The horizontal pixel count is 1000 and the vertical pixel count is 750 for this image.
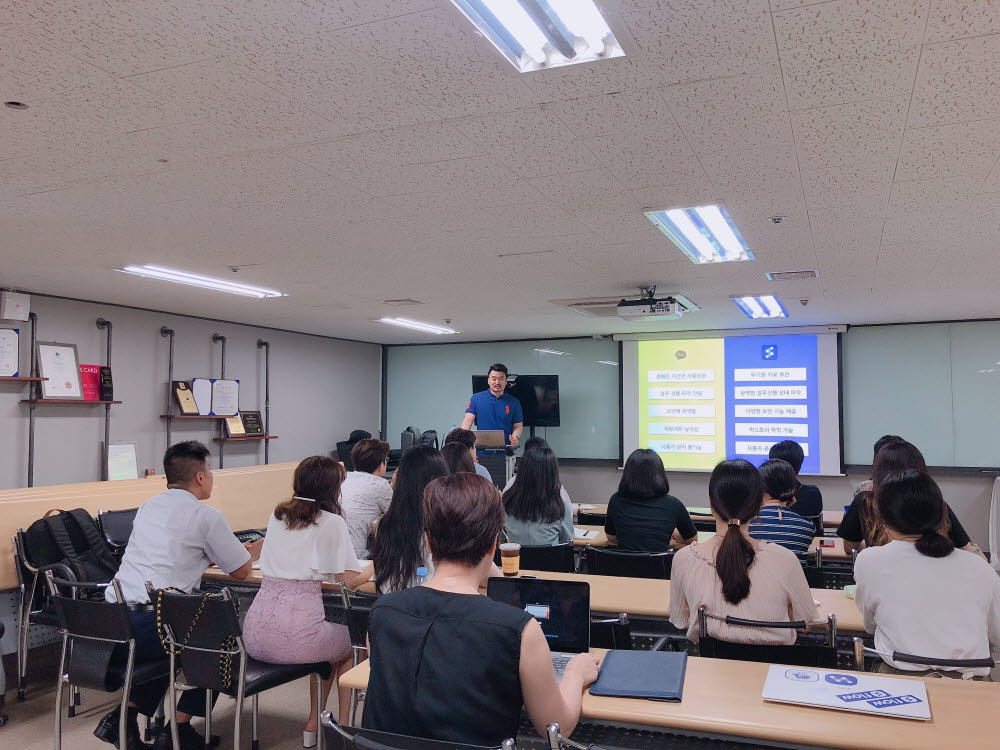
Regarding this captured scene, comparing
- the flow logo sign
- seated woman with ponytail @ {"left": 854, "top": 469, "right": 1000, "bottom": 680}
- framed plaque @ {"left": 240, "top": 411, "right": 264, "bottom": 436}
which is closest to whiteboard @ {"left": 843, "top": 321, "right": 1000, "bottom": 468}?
seated woman with ponytail @ {"left": 854, "top": 469, "right": 1000, "bottom": 680}

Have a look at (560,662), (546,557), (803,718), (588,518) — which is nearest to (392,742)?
(560,662)

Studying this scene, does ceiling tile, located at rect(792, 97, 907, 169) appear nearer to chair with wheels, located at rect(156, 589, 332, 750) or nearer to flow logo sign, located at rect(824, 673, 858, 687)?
flow logo sign, located at rect(824, 673, 858, 687)

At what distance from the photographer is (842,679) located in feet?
6.35

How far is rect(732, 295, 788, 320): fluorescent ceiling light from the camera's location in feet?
19.4

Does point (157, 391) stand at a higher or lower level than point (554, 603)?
higher

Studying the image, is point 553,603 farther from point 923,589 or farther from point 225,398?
point 225,398

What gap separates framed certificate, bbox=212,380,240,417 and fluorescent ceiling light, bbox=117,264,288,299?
72.7 inches

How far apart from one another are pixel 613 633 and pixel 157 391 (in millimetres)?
5568

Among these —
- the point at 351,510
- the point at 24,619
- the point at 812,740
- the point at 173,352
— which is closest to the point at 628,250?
the point at 351,510

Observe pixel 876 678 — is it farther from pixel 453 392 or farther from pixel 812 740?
A: pixel 453 392

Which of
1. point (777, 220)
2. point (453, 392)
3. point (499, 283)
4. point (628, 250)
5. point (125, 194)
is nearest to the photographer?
point (125, 194)

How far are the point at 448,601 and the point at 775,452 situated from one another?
4.45m

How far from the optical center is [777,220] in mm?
3441

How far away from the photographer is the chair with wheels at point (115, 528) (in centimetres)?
420
